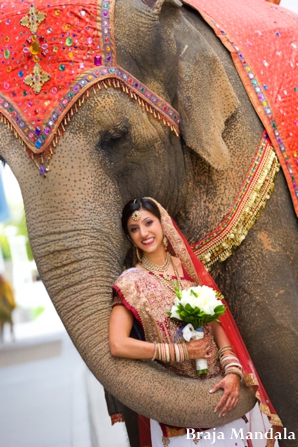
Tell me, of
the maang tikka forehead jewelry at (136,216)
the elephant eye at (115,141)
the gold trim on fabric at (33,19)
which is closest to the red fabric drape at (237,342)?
the maang tikka forehead jewelry at (136,216)

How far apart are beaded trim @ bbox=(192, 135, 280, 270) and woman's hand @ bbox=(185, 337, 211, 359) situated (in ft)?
0.94

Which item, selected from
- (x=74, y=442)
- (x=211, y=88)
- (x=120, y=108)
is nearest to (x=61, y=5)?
(x=120, y=108)

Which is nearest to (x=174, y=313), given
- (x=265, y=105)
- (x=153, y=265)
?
(x=153, y=265)

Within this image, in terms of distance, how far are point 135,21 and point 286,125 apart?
0.48 metres

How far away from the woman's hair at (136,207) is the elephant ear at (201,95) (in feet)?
0.66

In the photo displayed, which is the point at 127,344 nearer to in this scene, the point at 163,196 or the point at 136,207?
the point at 136,207

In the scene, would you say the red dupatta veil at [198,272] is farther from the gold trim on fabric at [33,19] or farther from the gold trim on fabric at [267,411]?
the gold trim on fabric at [33,19]

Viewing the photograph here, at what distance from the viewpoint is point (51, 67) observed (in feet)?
5.95

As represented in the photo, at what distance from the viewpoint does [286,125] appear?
2062 millimetres

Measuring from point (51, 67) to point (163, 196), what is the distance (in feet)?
1.43

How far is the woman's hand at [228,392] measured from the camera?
172cm

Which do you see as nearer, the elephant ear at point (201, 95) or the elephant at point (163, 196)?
the elephant at point (163, 196)

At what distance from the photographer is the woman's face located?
72.5 inches

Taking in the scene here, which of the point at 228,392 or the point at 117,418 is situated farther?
the point at 117,418
